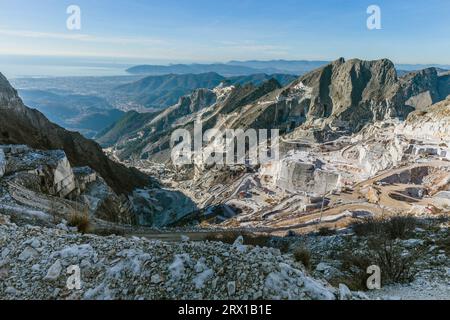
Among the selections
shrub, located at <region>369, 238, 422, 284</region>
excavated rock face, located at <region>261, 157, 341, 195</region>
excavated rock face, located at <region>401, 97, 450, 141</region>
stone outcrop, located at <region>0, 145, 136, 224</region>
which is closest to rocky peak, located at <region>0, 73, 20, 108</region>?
stone outcrop, located at <region>0, 145, 136, 224</region>

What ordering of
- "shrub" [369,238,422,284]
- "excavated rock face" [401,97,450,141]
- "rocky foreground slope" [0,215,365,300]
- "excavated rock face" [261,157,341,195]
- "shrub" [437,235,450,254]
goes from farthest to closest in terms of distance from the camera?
"excavated rock face" [261,157,341,195] < "excavated rock face" [401,97,450,141] < "shrub" [437,235,450,254] < "shrub" [369,238,422,284] < "rocky foreground slope" [0,215,365,300]

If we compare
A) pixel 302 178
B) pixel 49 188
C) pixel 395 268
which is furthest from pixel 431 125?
pixel 395 268

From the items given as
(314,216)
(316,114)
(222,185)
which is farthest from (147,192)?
(316,114)

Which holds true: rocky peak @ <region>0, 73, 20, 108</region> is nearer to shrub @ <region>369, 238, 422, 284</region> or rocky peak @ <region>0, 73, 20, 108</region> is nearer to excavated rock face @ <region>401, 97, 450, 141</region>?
shrub @ <region>369, 238, 422, 284</region>

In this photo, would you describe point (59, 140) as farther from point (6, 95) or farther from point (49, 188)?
point (49, 188)
